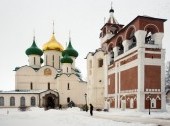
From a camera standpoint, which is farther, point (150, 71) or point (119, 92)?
point (119, 92)

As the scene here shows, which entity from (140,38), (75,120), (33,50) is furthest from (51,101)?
(75,120)

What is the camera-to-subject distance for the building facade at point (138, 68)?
2877cm

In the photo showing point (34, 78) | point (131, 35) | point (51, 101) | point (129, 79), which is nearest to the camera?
point (129, 79)

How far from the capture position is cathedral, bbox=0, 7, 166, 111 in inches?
1145

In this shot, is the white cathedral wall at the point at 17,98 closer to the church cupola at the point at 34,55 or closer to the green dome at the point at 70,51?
the church cupola at the point at 34,55

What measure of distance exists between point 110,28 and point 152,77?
614 inches

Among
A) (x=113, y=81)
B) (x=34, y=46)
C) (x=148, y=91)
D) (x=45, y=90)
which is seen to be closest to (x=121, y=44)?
(x=113, y=81)

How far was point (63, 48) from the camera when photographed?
2142 inches

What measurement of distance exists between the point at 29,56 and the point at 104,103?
59.0ft

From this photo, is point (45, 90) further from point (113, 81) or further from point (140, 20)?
point (140, 20)

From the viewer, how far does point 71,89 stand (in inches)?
1916

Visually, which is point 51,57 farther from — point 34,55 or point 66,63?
point 66,63

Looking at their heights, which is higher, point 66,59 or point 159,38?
point 159,38

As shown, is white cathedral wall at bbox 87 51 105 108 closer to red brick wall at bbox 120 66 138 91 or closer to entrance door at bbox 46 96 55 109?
red brick wall at bbox 120 66 138 91
